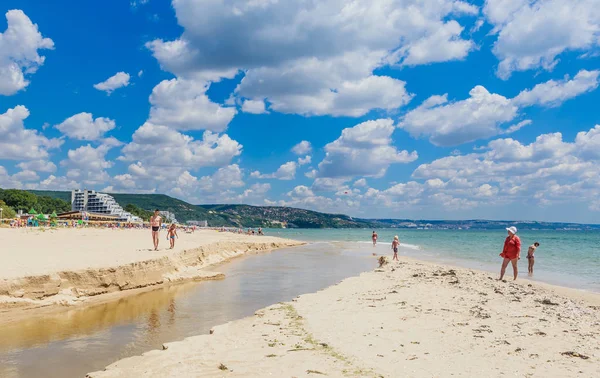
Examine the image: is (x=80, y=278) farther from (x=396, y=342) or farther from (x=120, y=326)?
(x=396, y=342)

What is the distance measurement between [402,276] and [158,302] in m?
10.0

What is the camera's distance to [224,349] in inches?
266

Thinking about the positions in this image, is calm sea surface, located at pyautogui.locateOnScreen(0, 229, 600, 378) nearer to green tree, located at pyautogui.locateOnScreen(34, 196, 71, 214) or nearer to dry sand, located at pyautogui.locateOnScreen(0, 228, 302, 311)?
dry sand, located at pyautogui.locateOnScreen(0, 228, 302, 311)

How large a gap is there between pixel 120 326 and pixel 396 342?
5978mm

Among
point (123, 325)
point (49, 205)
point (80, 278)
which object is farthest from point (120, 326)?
point (49, 205)

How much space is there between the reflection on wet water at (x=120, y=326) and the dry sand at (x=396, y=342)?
0.86m

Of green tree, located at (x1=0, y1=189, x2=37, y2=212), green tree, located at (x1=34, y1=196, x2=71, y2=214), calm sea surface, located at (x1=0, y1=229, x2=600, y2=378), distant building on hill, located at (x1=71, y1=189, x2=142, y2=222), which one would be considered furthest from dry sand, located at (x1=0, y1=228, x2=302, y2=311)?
distant building on hill, located at (x1=71, y1=189, x2=142, y2=222)

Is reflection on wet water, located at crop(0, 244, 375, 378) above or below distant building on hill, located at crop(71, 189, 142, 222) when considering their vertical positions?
below

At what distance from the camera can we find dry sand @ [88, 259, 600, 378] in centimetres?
564

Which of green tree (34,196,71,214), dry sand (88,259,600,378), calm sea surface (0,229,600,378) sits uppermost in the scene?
green tree (34,196,71,214)

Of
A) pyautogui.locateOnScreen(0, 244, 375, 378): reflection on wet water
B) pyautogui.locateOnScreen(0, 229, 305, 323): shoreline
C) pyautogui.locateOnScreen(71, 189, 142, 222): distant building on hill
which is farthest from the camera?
pyautogui.locateOnScreen(71, 189, 142, 222): distant building on hill

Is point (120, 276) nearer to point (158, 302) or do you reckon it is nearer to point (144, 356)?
point (158, 302)

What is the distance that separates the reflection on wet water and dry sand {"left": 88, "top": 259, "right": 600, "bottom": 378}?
86 centimetres

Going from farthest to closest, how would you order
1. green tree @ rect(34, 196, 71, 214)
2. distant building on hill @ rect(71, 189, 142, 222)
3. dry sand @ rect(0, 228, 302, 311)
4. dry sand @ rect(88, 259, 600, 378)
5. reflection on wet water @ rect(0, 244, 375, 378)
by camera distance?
distant building on hill @ rect(71, 189, 142, 222) < green tree @ rect(34, 196, 71, 214) < dry sand @ rect(0, 228, 302, 311) < reflection on wet water @ rect(0, 244, 375, 378) < dry sand @ rect(88, 259, 600, 378)
